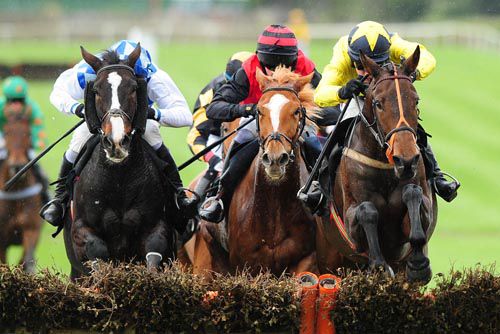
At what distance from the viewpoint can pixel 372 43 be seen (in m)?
7.46

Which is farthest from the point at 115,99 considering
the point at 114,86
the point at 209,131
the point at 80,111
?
the point at 209,131

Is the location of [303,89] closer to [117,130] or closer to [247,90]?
[247,90]

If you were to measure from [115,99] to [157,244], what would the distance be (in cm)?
100

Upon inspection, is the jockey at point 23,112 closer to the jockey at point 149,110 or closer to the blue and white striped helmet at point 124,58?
the jockey at point 149,110

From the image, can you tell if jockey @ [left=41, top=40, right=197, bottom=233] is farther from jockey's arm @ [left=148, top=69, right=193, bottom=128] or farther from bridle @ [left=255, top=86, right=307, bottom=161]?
bridle @ [left=255, top=86, right=307, bottom=161]

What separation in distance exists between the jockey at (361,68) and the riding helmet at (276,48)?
0.39 m

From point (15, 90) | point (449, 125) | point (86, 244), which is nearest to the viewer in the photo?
point (86, 244)

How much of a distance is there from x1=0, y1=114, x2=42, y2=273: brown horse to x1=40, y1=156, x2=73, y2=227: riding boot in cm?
402

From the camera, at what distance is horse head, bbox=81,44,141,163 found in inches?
282

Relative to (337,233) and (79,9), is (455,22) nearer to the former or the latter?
(79,9)

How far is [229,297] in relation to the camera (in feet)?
20.8

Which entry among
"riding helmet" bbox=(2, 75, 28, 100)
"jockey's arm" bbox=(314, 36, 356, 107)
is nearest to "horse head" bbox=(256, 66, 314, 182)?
"jockey's arm" bbox=(314, 36, 356, 107)

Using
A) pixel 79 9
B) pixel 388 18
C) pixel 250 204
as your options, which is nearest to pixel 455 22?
pixel 388 18

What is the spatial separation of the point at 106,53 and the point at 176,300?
205 cm
